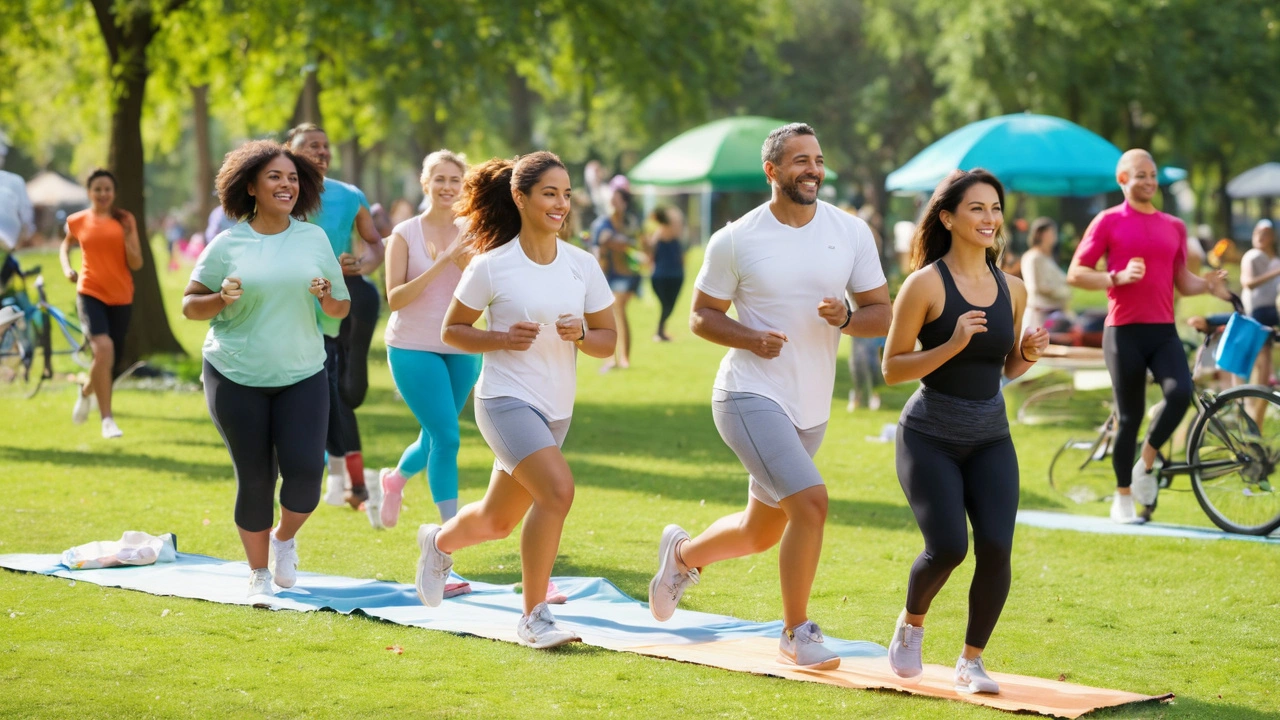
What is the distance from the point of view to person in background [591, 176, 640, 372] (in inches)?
779

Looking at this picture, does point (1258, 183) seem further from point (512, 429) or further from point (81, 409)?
point (512, 429)

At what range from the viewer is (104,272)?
12.2 m

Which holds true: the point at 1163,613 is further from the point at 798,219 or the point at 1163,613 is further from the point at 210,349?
the point at 210,349

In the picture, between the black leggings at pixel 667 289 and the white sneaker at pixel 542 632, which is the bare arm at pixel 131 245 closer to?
the white sneaker at pixel 542 632

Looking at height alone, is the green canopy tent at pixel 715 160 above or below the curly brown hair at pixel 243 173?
above

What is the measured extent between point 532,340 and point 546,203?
579 mm

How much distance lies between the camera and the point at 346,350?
905 cm

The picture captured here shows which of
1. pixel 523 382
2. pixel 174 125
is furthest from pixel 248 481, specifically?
pixel 174 125

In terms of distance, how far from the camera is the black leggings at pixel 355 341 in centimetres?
902

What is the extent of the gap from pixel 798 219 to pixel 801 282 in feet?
0.84

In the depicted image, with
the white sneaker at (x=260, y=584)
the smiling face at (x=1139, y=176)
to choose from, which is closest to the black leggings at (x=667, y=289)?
the smiling face at (x=1139, y=176)

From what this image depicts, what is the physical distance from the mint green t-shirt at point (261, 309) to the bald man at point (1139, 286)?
14.6 feet

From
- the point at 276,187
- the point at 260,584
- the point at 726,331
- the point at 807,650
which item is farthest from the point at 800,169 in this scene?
the point at 260,584

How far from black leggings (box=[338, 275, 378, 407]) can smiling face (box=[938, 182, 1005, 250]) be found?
4.49 meters
